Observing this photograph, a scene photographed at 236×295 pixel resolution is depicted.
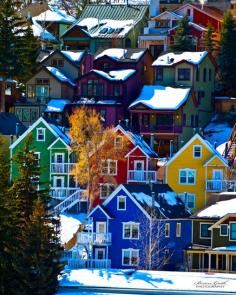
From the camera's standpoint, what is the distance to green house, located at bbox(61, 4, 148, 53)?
128m

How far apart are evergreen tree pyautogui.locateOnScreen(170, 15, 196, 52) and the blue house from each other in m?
30.8

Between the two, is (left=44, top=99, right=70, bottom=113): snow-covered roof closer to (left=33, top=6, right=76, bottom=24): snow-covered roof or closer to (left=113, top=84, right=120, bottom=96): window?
(left=113, top=84, right=120, bottom=96): window

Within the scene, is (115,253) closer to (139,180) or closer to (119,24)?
(139,180)

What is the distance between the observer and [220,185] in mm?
98625

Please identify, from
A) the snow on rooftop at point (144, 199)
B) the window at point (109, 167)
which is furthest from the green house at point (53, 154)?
the snow on rooftop at point (144, 199)

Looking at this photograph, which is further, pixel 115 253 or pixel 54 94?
pixel 54 94

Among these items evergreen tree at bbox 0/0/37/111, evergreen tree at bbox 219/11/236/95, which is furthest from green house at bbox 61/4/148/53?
evergreen tree at bbox 0/0/37/111

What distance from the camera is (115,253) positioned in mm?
91750

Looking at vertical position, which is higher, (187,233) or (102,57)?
(102,57)

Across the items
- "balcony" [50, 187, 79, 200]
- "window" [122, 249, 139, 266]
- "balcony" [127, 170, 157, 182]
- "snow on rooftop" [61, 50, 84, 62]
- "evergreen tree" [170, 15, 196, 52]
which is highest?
"evergreen tree" [170, 15, 196, 52]

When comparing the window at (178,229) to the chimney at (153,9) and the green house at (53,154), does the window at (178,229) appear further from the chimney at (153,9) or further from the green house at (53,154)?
the chimney at (153,9)

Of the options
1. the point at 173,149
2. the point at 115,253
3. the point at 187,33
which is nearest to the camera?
the point at 115,253

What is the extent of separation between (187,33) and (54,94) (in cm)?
1338

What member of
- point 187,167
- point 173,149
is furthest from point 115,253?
point 173,149
